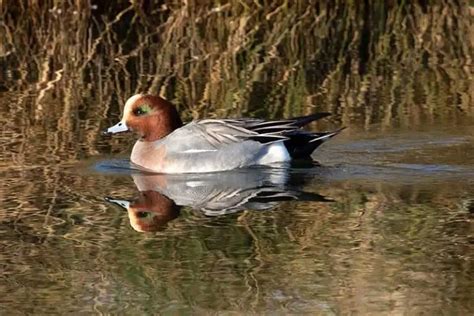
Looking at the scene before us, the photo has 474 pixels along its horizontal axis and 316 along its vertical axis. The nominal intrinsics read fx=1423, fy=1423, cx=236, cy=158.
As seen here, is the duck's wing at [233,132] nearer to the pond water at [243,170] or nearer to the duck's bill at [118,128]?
the pond water at [243,170]

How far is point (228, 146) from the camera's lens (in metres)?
8.44

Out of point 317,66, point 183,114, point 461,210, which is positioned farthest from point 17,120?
point 461,210

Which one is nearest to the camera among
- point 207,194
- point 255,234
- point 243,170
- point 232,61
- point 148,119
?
point 255,234

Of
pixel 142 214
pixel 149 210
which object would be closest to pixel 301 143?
pixel 149 210

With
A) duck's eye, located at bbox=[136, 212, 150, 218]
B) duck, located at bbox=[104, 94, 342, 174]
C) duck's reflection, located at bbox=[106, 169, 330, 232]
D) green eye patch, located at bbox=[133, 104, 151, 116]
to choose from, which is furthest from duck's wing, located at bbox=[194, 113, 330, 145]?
duck's eye, located at bbox=[136, 212, 150, 218]

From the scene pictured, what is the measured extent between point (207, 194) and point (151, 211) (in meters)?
0.59

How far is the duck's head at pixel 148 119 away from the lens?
8.75 metres

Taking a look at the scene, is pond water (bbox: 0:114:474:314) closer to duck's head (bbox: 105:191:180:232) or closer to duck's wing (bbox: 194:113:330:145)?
duck's head (bbox: 105:191:180:232)

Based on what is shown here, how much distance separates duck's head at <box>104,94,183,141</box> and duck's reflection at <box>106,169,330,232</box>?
478 mm

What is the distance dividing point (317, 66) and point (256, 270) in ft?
18.7

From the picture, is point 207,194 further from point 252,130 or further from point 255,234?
point 255,234

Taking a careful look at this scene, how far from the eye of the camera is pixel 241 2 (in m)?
14.0

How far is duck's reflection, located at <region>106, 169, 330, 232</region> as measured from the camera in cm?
713

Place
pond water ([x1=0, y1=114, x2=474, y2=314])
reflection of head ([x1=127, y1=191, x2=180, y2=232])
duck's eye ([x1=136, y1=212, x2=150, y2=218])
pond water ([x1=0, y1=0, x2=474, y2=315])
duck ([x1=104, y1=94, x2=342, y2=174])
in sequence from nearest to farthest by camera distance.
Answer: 1. pond water ([x1=0, y1=114, x2=474, y2=314])
2. pond water ([x1=0, y1=0, x2=474, y2=315])
3. reflection of head ([x1=127, y1=191, x2=180, y2=232])
4. duck's eye ([x1=136, y1=212, x2=150, y2=218])
5. duck ([x1=104, y1=94, x2=342, y2=174])
